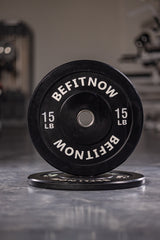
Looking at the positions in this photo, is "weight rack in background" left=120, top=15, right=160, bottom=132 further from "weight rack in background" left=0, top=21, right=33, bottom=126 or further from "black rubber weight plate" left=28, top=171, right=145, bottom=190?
"black rubber weight plate" left=28, top=171, right=145, bottom=190

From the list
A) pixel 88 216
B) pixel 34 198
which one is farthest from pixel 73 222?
pixel 34 198

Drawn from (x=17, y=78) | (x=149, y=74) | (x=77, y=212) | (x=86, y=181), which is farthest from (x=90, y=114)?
(x=17, y=78)

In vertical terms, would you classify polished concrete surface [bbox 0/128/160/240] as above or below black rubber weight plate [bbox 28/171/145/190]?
below

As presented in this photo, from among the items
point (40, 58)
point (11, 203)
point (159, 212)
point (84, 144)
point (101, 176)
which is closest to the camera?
point (159, 212)

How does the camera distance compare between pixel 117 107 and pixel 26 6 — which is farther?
pixel 26 6

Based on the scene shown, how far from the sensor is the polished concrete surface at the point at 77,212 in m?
1.87

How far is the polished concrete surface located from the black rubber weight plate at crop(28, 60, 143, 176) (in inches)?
Answer: 7.2

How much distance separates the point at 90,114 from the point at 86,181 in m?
0.37

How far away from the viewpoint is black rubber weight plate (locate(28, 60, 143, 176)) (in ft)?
9.43

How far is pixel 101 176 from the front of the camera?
3150mm

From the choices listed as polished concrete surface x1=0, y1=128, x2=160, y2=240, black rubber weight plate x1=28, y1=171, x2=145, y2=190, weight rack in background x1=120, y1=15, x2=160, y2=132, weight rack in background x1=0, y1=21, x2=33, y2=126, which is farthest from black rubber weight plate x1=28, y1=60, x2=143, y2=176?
weight rack in background x1=0, y1=21, x2=33, y2=126

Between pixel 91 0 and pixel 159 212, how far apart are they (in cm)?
1154

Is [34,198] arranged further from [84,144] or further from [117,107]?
[117,107]

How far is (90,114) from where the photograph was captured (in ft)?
9.54
